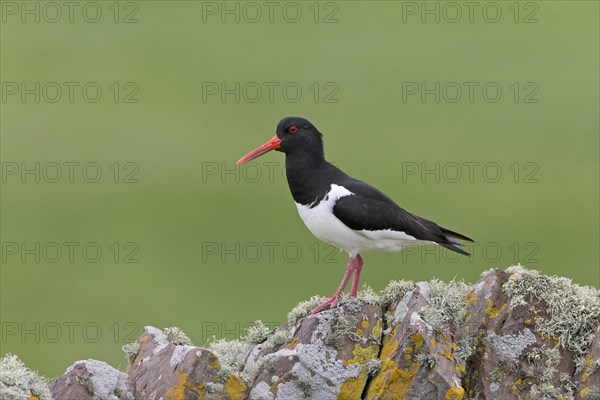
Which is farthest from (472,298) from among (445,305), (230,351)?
(230,351)

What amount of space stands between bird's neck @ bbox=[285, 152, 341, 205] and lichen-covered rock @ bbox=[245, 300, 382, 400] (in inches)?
80.6

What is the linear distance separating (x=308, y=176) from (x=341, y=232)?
2.64 ft

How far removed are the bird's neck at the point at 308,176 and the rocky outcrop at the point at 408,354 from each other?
1897 millimetres

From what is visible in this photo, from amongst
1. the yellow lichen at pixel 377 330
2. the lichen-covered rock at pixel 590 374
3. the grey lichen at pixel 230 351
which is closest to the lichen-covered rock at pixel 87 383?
the grey lichen at pixel 230 351

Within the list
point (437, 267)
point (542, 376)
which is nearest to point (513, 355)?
point (542, 376)

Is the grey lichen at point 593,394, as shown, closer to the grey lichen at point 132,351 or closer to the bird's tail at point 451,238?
the bird's tail at point 451,238

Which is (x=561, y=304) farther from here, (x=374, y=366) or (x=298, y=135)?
(x=298, y=135)

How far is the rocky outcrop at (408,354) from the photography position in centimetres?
923

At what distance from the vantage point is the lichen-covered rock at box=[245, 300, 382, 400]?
9375mm

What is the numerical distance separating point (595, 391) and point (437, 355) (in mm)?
1554

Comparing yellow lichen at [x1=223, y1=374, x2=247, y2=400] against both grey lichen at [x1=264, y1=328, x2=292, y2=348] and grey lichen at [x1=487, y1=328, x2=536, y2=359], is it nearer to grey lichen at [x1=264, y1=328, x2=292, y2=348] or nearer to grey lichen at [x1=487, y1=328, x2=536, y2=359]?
grey lichen at [x1=264, y1=328, x2=292, y2=348]

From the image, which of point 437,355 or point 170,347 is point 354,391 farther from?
point 170,347

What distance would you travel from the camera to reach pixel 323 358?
9562 mm

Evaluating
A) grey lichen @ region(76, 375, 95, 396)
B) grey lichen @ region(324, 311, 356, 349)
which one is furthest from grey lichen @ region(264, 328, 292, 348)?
grey lichen @ region(76, 375, 95, 396)
